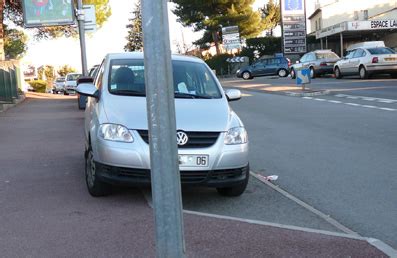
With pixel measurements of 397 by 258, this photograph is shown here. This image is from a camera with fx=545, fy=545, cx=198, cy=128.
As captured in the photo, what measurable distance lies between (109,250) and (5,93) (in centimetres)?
1823

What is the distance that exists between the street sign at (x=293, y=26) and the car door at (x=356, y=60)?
14939mm

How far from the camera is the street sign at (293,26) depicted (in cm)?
4217

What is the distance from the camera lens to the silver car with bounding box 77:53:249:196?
556cm

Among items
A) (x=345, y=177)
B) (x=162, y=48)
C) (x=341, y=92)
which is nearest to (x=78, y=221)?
(x=162, y=48)

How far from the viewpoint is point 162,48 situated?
9.69ft

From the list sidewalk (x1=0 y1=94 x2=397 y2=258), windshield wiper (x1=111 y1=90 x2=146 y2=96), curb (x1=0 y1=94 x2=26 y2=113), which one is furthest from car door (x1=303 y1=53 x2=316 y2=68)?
windshield wiper (x1=111 y1=90 x2=146 y2=96)

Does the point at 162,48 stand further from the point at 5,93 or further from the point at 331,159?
the point at 5,93

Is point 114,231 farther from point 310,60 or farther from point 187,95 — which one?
point 310,60

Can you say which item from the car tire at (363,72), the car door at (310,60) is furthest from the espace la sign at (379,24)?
the car tire at (363,72)

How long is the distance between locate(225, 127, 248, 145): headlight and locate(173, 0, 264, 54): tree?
50.2 metres

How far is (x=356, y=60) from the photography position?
1073 inches

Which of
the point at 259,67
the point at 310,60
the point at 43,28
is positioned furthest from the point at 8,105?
the point at 259,67

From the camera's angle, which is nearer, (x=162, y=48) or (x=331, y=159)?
(x=162, y=48)

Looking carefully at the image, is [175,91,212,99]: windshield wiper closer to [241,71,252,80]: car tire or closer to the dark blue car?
the dark blue car
